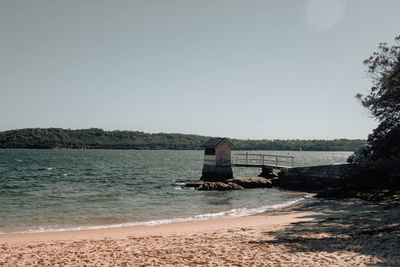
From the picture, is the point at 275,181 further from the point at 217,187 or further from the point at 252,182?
the point at 217,187

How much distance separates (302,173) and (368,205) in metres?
11.7

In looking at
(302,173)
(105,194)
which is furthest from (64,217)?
(302,173)

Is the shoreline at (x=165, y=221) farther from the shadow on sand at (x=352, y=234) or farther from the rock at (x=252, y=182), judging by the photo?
the rock at (x=252, y=182)

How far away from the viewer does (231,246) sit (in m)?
8.47

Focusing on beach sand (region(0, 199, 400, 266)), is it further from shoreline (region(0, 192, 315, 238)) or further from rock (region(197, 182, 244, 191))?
rock (region(197, 182, 244, 191))

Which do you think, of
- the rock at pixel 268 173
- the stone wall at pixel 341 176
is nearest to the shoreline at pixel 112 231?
the stone wall at pixel 341 176

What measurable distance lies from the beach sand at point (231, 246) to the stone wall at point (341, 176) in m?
10.2

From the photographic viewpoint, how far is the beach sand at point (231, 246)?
23.5ft

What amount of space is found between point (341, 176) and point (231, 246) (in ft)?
60.4

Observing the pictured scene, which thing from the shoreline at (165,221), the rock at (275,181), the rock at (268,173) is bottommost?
the shoreline at (165,221)

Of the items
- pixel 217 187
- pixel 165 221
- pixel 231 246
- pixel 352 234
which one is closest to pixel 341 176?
pixel 217 187

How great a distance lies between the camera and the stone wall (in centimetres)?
2093

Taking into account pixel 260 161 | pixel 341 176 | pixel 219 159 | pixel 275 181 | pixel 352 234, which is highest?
pixel 219 159

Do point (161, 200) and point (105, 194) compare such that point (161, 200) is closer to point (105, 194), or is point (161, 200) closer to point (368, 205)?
point (105, 194)
